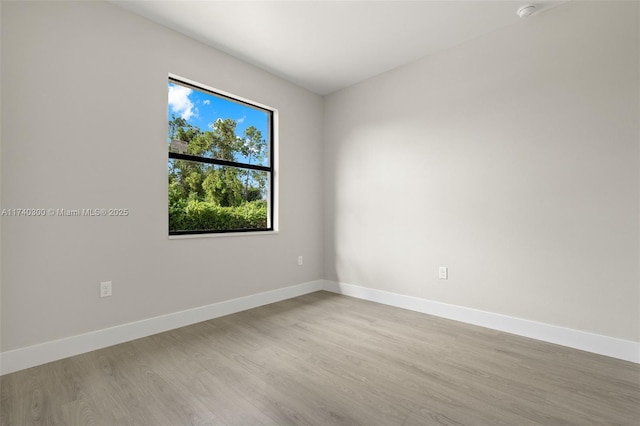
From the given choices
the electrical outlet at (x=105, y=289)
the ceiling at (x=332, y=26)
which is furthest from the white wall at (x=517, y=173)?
the electrical outlet at (x=105, y=289)

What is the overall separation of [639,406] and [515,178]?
167cm

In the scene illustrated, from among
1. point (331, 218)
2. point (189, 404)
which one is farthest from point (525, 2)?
point (189, 404)

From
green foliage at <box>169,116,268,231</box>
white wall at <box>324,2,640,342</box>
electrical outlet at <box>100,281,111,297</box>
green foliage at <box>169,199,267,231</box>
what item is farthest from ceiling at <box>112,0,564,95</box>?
electrical outlet at <box>100,281,111,297</box>

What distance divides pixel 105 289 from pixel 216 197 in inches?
50.0

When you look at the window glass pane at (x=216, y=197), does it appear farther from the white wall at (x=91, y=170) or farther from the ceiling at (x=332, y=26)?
the ceiling at (x=332, y=26)

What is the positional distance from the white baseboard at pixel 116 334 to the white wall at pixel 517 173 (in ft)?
4.90

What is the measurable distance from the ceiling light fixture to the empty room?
0.5 inches

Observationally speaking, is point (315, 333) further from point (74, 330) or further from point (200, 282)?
point (74, 330)

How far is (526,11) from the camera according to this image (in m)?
2.42

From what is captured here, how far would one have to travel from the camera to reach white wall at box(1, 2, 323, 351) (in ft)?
6.59

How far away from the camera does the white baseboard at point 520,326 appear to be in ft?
7.11

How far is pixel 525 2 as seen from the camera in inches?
93.1

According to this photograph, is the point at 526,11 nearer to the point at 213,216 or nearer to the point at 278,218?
the point at 278,218

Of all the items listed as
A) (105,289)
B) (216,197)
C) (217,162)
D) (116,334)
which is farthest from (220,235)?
(116,334)
